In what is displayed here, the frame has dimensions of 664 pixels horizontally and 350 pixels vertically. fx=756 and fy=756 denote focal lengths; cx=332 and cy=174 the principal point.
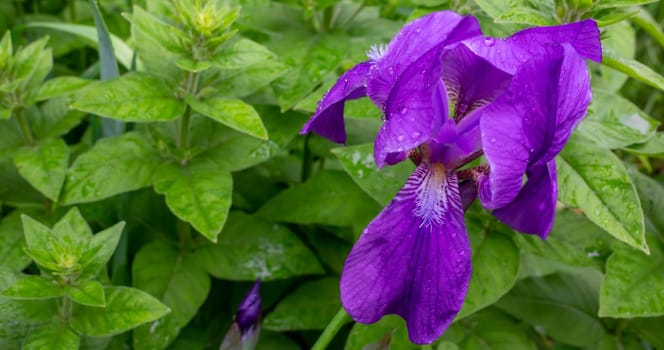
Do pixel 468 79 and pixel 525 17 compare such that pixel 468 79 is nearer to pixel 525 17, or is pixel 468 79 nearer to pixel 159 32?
pixel 525 17

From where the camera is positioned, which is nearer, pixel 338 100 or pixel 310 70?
Result: pixel 338 100

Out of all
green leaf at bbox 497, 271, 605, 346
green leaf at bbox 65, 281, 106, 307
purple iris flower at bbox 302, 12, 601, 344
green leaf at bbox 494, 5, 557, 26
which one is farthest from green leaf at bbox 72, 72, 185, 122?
green leaf at bbox 497, 271, 605, 346

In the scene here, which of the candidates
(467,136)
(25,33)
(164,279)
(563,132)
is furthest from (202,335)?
(25,33)

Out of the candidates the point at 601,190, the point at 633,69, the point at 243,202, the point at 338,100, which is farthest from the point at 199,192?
the point at 633,69

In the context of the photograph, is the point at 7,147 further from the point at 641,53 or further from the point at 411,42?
the point at 641,53

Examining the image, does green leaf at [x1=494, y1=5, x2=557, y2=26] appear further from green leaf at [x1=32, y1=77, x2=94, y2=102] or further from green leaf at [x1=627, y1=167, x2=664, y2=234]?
green leaf at [x1=32, y1=77, x2=94, y2=102]
